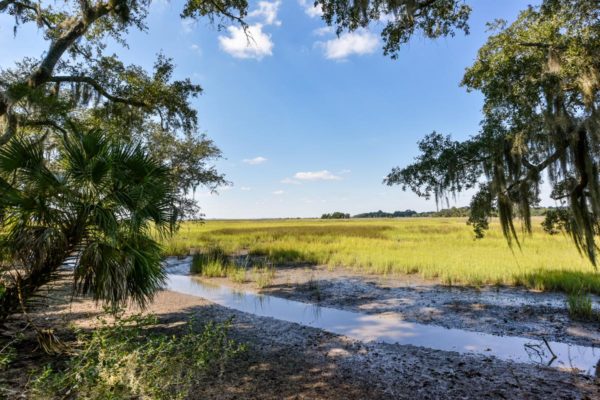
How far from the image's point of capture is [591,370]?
15.4 feet

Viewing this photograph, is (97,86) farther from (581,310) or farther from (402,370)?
(581,310)

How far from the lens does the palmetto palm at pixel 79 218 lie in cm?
399

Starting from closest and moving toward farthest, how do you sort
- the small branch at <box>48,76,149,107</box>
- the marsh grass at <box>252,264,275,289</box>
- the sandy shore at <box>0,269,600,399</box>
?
1. the sandy shore at <box>0,269,600,399</box>
2. the small branch at <box>48,76,149,107</box>
3. the marsh grass at <box>252,264,275,289</box>

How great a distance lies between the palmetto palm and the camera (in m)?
3.99

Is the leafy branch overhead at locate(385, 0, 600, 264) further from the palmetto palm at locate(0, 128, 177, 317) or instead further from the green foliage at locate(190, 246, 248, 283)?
the green foliage at locate(190, 246, 248, 283)

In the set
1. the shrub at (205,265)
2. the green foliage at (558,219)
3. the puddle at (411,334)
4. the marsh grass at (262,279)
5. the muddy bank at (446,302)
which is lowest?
the puddle at (411,334)

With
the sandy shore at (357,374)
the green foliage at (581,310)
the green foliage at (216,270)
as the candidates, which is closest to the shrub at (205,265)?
the green foliage at (216,270)

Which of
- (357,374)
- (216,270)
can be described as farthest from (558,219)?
(216,270)

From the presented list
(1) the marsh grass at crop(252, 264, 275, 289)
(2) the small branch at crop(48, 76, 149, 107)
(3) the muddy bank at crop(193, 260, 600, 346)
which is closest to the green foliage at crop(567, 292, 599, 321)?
(3) the muddy bank at crop(193, 260, 600, 346)

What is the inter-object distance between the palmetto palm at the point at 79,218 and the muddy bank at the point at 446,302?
5.90 m

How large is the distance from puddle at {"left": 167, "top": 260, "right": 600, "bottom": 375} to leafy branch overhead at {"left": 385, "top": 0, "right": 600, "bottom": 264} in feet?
6.50

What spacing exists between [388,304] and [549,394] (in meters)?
4.96

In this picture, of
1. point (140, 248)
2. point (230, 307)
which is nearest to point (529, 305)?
point (230, 307)

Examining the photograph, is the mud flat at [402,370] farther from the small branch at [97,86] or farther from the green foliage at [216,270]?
the small branch at [97,86]
